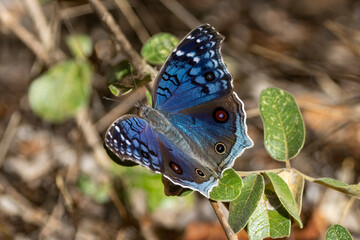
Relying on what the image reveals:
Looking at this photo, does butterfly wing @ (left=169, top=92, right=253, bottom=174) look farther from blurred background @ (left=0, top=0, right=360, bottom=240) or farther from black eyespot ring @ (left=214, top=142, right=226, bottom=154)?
blurred background @ (left=0, top=0, right=360, bottom=240)

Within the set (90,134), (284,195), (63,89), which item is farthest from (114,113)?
(284,195)

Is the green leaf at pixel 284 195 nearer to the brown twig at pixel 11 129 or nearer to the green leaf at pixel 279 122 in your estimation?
the green leaf at pixel 279 122

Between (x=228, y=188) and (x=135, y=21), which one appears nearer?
(x=228, y=188)

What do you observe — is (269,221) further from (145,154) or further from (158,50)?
(158,50)

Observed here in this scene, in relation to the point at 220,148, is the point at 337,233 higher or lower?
lower

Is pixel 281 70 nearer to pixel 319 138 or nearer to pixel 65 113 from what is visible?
pixel 319 138

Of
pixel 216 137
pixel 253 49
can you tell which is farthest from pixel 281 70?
pixel 216 137

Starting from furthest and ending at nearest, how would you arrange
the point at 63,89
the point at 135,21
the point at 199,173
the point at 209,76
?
the point at 135,21 → the point at 63,89 → the point at 209,76 → the point at 199,173
